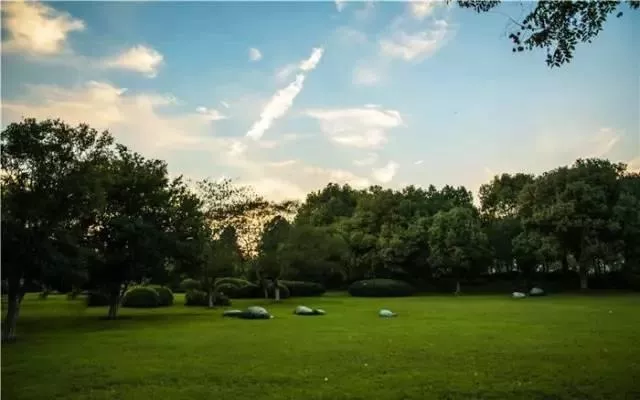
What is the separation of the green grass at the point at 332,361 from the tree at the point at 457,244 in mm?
27000

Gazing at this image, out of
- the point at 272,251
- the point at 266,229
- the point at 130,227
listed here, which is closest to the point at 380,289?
the point at 272,251

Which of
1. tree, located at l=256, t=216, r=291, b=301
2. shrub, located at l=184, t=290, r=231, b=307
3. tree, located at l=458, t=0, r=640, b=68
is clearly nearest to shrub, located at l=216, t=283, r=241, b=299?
tree, located at l=256, t=216, r=291, b=301

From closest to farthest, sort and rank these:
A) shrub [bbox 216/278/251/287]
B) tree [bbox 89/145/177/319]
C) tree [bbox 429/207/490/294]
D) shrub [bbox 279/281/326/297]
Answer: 1. tree [bbox 89/145/177/319]
2. shrub [bbox 216/278/251/287]
3. shrub [bbox 279/281/326/297]
4. tree [bbox 429/207/490/294]

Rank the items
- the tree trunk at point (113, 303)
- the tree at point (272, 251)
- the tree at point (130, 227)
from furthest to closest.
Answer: the tree at point (272, 251)
the tree trunk at point (113, 303)
the tree at point (130, 227)

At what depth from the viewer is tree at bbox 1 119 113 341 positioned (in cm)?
1634

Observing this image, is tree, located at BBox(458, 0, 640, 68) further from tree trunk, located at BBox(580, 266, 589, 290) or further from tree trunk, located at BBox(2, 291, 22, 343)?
tree trunk, located at BBox(580, 266, 589, 290)

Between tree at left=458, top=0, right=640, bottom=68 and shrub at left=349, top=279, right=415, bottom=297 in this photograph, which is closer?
tree at left=458, top=0, right=640, bottom=68

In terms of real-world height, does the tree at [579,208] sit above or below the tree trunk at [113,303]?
above

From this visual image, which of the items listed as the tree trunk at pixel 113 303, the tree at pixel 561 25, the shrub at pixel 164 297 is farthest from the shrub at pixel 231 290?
the tree at pixel 561 25

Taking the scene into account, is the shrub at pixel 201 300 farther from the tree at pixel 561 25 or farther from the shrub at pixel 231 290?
the tree at pixel 561 25

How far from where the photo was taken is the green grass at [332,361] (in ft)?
30.6

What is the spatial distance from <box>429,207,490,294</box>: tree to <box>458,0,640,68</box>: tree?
130 ft

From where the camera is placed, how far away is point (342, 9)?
15562 mm

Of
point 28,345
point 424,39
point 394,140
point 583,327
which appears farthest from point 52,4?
point 583,327
